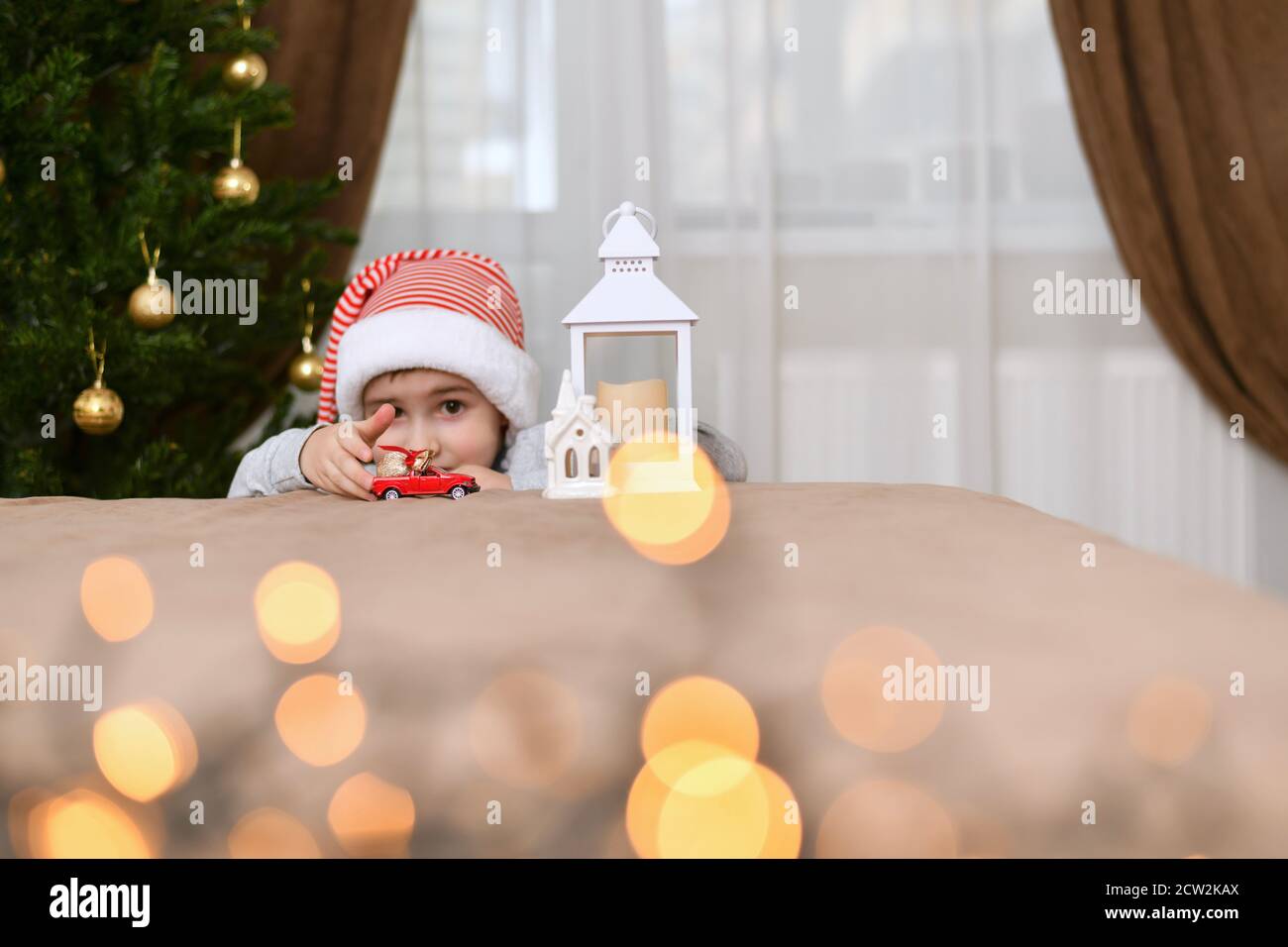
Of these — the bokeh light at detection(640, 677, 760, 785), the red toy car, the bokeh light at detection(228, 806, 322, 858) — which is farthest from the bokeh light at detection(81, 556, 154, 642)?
the red toy car

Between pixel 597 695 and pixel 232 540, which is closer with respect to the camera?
pixel 597 695

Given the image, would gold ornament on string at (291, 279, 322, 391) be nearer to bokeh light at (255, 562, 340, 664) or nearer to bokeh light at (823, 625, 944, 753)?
bokeh light at (255, 562, 340, 664)

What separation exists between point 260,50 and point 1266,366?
2080mm

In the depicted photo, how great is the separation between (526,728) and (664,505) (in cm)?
27

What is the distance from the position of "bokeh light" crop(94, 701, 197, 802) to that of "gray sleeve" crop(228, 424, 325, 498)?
84cm

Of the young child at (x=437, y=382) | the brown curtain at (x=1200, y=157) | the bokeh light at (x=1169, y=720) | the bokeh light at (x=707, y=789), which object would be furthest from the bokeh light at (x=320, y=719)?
the brown curtain at (x=1200, y=157)

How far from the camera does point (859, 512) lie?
658 millimetres

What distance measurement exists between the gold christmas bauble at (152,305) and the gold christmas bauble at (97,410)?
0.12 m

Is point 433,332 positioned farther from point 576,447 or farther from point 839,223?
point 839,223

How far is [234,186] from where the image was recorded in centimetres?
164

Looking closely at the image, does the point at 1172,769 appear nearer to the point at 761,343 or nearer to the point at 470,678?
the point at 470,678
